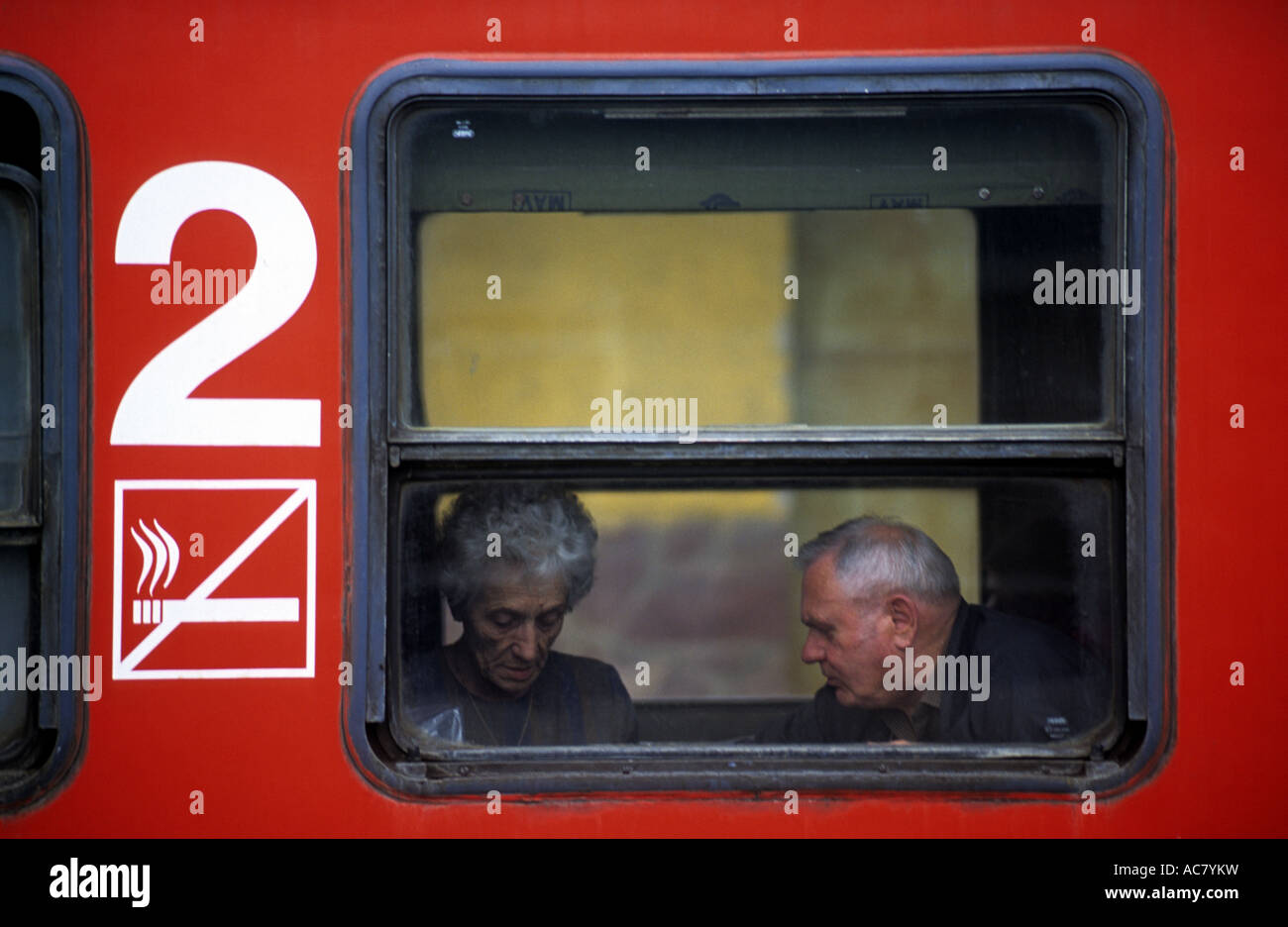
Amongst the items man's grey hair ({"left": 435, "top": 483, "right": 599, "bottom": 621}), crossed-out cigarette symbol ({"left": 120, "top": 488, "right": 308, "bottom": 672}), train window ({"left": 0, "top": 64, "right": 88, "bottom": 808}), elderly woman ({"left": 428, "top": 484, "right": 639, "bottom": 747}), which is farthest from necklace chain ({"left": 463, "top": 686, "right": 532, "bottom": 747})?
train window ({"left": 0, "top": 64, "right": 88, "bottom": 808})

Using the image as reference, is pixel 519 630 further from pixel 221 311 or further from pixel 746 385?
pixel 221 311

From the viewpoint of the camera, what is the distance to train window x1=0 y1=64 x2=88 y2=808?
170cm

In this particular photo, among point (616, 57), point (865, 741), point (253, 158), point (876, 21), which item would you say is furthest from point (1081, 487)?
point (253, 158)

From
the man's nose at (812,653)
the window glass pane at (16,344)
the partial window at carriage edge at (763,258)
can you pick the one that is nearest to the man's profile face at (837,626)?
the man's nose at (812,653)

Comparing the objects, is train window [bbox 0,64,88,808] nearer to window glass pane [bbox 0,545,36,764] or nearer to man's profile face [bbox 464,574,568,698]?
window glass pane [bbox 0,545,36,764]

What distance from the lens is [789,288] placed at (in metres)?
1.79

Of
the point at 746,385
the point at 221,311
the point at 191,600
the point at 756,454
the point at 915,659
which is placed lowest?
the point at 915,659

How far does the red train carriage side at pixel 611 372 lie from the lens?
172 cm

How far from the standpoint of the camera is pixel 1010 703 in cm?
183

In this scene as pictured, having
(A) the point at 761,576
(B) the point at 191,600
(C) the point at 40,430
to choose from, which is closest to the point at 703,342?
(A) the point at 761,576

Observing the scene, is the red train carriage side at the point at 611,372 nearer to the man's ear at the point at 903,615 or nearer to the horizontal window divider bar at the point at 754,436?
the horizontal window divider bar at the point at 754,436

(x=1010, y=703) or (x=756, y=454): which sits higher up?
(x=756, y=454)

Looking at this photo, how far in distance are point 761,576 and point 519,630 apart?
1.29 ft

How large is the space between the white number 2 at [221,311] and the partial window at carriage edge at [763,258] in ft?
0.59
